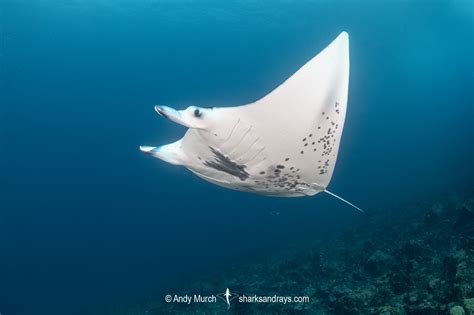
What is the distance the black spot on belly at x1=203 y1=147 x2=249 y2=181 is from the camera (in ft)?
9.87

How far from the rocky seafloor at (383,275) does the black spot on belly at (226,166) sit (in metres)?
2.77

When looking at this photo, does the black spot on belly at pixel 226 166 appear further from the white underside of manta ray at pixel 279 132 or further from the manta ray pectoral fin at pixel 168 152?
the manta ray pectoral fin at pixel 168 152

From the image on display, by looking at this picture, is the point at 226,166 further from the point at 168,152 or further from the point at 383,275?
the point at 383,275

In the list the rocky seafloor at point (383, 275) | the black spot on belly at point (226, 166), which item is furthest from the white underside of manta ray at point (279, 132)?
the rocky seafloor at point (383, 275)

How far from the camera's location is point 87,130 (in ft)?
153

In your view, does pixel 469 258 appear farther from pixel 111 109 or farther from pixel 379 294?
pixel 111 109

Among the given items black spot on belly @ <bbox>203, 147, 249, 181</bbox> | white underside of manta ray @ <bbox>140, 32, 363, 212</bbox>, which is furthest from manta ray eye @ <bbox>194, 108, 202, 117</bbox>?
black spot on belly @ <bbox>203, 147, 249, 181</bbox>

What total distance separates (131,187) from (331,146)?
212ft

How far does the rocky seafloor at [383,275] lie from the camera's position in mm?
4250

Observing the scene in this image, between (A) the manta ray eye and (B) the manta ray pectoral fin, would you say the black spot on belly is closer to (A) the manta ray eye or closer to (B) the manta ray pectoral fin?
(B) the manta ray pectoral fin

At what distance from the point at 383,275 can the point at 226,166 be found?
13.3 ft

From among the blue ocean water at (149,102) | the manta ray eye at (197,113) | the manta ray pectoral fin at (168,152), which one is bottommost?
the manta ray eye at (197,113)

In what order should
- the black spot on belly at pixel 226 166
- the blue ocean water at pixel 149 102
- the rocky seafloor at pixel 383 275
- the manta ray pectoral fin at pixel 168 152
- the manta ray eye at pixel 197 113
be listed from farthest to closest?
the blue ocean water at pixel 149 102 → the rocky seafloor at pixel 383 275 → the manta ray pectoral fin at pixel 168 152 → the black spot on belly at pixel 226 166 → the manta ray eye at pixel 197 113

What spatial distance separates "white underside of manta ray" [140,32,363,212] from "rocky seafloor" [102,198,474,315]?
2.36m
